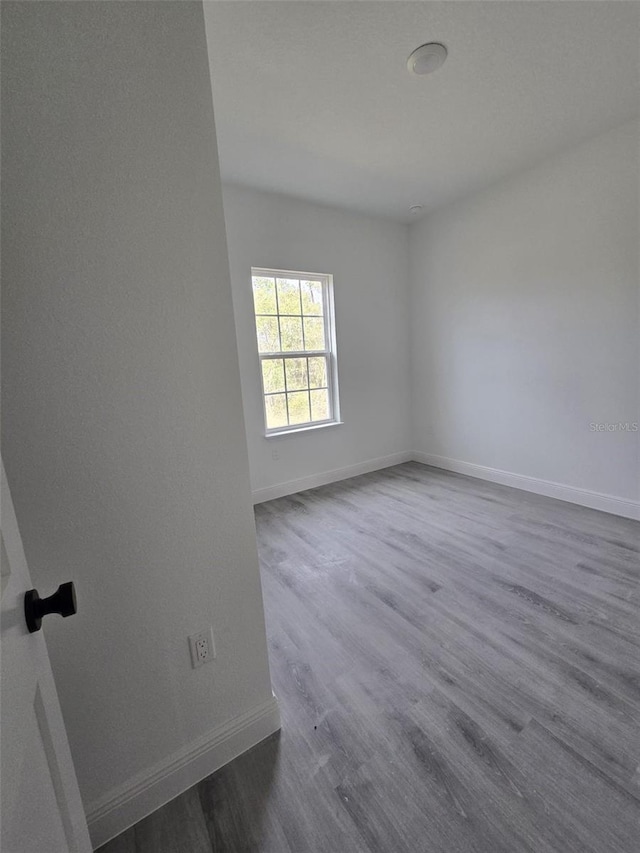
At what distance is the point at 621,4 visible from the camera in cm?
158

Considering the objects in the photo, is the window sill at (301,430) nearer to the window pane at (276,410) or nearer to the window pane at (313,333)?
the window pane at (276,410)

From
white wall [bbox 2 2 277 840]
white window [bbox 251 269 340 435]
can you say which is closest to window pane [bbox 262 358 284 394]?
white window [bbox 251 269 340 435]

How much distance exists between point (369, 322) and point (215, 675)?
3597mm

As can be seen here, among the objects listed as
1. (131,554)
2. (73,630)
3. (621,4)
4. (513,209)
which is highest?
(621,4)

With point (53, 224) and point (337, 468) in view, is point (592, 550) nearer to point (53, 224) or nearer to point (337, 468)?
point (337, 468)

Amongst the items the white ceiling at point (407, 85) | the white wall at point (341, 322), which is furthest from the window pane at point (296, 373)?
the white ceiling at point (407, 85)

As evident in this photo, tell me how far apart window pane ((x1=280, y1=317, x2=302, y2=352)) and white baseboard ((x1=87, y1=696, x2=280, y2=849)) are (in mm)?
2896

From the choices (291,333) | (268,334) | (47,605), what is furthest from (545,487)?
(47,605)

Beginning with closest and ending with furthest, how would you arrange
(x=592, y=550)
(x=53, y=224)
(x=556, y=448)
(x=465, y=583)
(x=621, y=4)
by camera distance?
(x=53, y=224) < (x=621, y=4) < (x=465, y=583) < (x=592, y=550) < (x=556, y=448)

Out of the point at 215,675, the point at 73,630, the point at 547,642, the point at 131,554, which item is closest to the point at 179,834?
the point at 215,675

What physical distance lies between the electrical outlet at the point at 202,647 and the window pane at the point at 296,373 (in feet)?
8.89

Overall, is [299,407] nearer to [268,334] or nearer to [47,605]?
[268,334]

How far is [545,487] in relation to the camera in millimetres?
3285

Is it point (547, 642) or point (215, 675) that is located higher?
point (215, 675)
